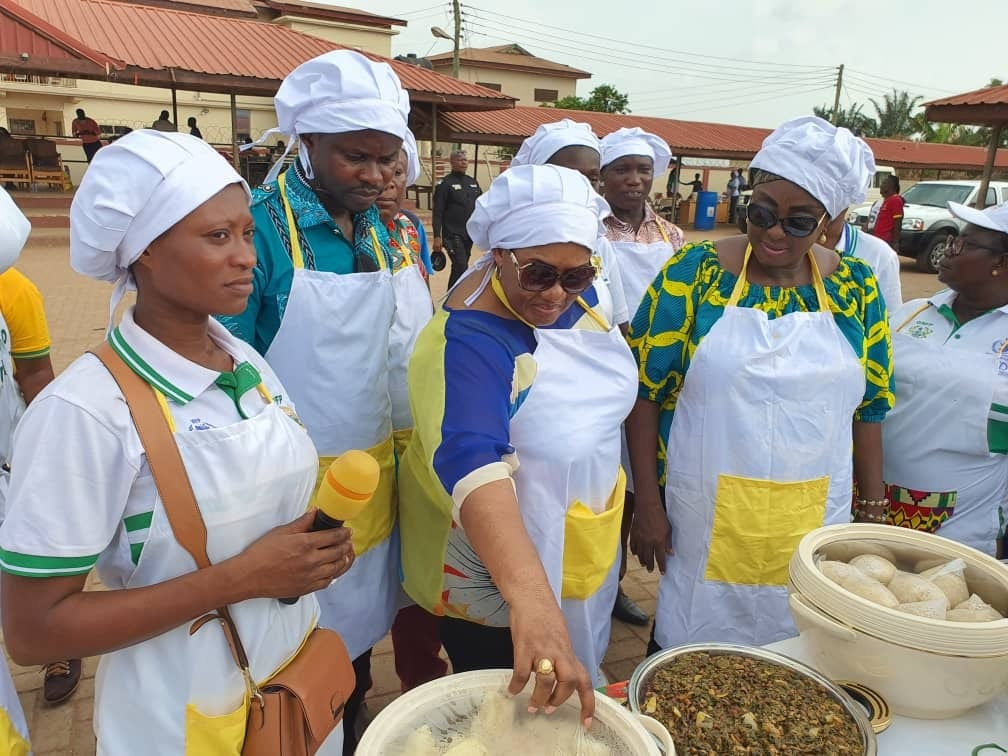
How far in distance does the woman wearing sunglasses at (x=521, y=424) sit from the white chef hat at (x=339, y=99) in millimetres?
526

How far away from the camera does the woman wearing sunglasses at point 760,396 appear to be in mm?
2051

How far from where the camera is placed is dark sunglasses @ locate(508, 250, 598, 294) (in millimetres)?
1712

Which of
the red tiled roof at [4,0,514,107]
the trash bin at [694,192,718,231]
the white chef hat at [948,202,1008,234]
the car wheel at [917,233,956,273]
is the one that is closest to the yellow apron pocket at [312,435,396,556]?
the white chef hat at [948,202,1008,234]

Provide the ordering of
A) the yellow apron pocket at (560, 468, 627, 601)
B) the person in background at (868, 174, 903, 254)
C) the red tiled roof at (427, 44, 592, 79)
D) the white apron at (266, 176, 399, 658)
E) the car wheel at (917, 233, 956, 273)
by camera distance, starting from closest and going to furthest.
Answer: the yellow apron pocket at (560, 468, 627, 601), the white apron at (266, 176, 399, 658), the person in background at (868, 174, 903, 254), the car wheel at (917, 233, 956, 273), the red tiled roof at (427, 44, 592, 79)

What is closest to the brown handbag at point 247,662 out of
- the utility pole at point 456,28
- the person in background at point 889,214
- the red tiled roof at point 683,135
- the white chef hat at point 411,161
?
the white chef hat at point 411,161

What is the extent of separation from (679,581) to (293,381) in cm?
133

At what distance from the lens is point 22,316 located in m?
2.48

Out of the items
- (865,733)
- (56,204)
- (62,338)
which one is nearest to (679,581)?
(865,733)

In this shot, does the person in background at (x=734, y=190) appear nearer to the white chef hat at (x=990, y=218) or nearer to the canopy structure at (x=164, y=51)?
the canopy structure at (x=164, y=51)

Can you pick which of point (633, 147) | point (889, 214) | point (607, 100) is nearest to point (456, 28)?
point (607, 100)

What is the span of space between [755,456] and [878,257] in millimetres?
2217

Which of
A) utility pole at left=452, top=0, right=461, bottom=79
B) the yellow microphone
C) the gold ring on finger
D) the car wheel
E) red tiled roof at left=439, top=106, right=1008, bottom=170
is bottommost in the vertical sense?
the car wheel

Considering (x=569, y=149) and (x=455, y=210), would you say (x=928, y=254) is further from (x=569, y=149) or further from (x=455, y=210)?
(x=569, y=149)

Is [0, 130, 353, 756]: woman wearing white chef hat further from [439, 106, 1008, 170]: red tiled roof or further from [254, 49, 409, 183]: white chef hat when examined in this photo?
[439, 106, 1008, 170]: red tiled roof
